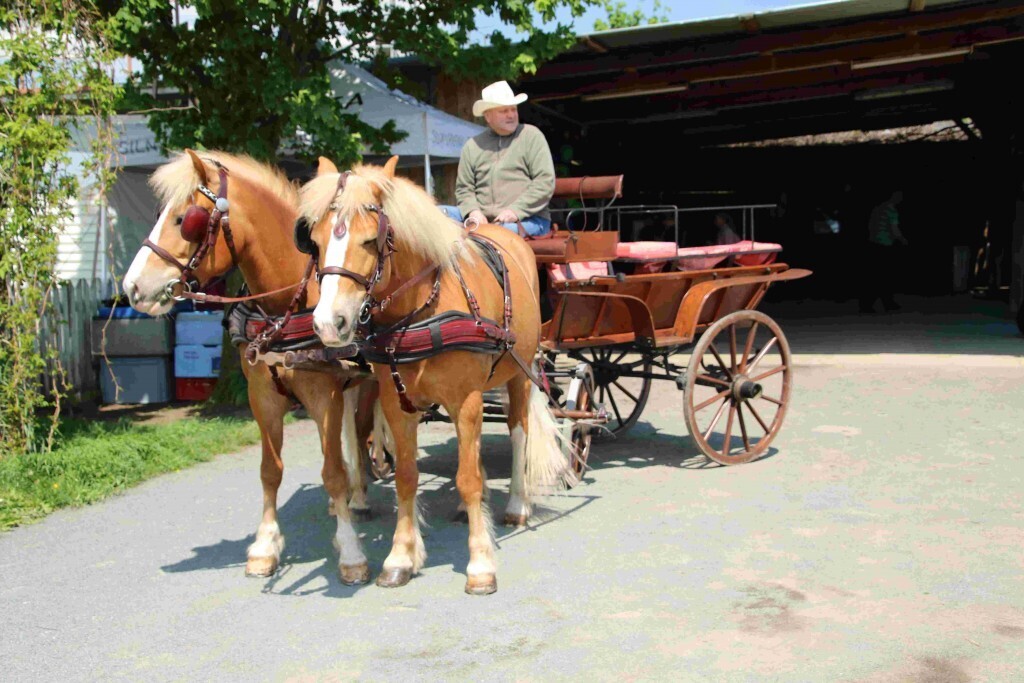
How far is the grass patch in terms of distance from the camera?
6426 mm

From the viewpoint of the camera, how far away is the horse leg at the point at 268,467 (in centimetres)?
497

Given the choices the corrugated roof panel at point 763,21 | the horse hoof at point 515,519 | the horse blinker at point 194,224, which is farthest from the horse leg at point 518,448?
the corrugated roof panel at point 763,21

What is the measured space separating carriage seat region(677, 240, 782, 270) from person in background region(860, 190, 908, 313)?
32.1ft

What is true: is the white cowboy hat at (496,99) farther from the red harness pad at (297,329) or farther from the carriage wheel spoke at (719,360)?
the carriage wheel spoke at (719,360)

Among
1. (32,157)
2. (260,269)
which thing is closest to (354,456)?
(260,269)

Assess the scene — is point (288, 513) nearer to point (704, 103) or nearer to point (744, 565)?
point (744, 565)

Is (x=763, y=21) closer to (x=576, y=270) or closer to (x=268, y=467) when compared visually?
(x=576, y=270)

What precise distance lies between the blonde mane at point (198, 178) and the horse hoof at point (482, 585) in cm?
209

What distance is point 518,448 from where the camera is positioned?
5.87 meters

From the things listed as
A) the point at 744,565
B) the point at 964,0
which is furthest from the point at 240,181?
the point at 964,0

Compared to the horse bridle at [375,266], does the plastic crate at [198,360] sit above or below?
below


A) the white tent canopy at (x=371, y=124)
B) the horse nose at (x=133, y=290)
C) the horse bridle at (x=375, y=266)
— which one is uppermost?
the white tent canopy at (x=371, y=124)

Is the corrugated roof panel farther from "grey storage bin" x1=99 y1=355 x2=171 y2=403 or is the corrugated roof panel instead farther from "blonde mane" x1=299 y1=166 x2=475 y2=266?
"blonde mane" x1=299 y1=166 x2=475 y2=266

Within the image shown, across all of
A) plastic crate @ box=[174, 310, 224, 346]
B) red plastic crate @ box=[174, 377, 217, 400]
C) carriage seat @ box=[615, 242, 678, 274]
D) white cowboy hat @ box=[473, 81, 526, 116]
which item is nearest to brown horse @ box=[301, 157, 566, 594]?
white cowboy hat @ box=[473, 81, 526, 116]
